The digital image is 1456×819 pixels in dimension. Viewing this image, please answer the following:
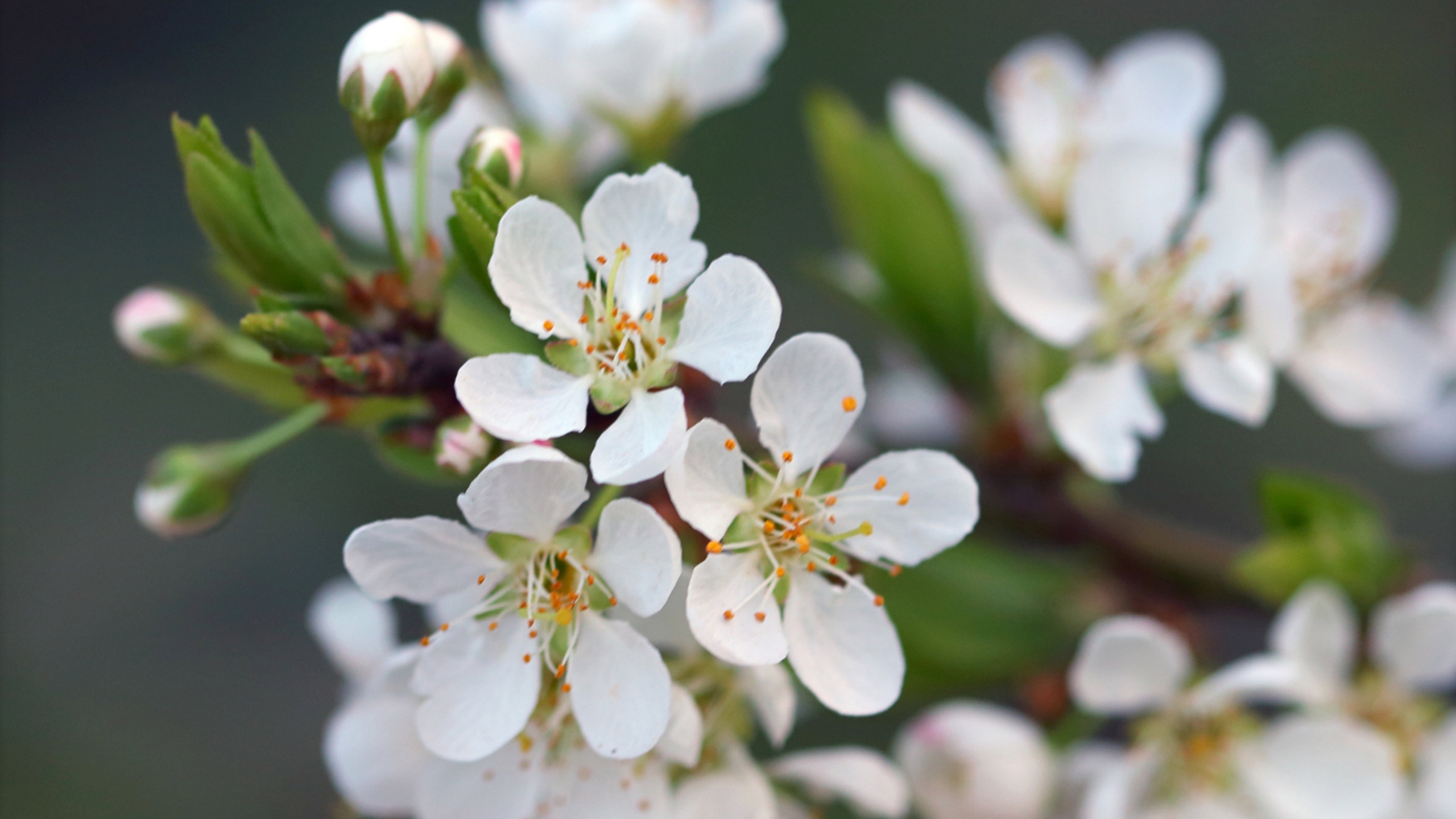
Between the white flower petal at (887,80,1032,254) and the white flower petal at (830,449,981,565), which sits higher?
the white flower petal at (887,80,1032,254)

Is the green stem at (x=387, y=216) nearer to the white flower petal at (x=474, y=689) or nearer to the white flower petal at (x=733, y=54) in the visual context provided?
the white flower petal at (x=474, y=689)

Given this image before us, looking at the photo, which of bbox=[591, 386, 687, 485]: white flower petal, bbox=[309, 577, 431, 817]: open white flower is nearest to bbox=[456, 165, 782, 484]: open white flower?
bbox=[591, 386, 687, 485]: white flower petal

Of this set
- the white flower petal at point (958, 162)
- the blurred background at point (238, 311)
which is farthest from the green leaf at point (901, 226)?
the blurred background at point (238, 311)

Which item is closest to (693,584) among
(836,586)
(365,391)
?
(836,586)

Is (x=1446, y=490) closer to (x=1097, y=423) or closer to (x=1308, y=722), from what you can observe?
(x=1308, y=722)

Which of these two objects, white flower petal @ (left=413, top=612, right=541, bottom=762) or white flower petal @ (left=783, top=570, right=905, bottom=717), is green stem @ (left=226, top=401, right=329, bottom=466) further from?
white flower petal @ (left=783, top=570, right=905, bottom=717)

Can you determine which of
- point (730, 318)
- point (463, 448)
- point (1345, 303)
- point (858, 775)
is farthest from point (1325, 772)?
point (463, 448)

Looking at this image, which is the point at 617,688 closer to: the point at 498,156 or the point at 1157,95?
the point at 498,156
